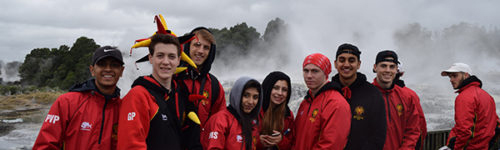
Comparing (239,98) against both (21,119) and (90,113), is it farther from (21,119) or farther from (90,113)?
(21,119)

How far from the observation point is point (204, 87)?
10.7 ft

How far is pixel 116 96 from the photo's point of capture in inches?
101

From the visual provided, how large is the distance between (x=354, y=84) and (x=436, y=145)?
11.2ft

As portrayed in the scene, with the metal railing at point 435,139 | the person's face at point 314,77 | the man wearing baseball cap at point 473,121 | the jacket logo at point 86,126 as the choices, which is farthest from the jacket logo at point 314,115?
the metal railing at point 435,139

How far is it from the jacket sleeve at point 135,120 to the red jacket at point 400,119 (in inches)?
92.6

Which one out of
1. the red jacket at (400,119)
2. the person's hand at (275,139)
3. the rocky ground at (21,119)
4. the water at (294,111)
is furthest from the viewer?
the water at (294,111)

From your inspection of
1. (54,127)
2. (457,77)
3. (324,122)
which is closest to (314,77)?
(324,122)

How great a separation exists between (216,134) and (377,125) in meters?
1.45

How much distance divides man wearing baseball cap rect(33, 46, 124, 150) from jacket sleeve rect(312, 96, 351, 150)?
158cm

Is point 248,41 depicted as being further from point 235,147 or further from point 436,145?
point 235,147

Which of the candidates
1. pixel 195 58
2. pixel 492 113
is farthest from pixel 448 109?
pixel 195 58

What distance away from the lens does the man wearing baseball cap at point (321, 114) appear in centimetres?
276

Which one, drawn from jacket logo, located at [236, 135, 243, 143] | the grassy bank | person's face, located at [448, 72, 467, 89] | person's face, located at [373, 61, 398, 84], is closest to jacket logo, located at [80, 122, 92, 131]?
jacket logo, located at [236, 135, 243, 143]

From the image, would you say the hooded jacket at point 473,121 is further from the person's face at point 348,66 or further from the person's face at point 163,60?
the person's face at point 163,60
